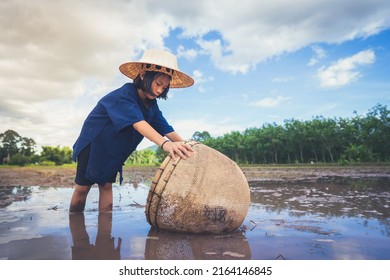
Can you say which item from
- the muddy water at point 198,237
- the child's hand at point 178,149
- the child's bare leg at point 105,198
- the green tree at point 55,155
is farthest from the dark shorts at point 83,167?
the green tree at point 55,155

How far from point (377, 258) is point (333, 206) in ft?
7.29

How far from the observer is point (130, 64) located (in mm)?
3078

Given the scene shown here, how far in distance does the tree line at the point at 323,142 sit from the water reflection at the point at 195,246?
112 ft

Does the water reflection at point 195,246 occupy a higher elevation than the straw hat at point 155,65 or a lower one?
lower

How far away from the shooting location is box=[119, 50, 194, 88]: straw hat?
2.83 m

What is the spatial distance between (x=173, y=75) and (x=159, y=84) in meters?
0.38

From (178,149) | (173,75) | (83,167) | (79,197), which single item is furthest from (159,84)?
(79,197)

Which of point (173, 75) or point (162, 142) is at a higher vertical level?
point (173, 75)

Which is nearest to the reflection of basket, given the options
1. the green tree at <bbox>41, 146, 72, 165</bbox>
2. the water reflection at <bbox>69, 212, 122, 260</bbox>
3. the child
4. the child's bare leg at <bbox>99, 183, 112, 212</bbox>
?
the child

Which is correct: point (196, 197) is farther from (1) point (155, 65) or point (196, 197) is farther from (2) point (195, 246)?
(1) point (155, 65)

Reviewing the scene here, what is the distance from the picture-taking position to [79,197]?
361 centimetres

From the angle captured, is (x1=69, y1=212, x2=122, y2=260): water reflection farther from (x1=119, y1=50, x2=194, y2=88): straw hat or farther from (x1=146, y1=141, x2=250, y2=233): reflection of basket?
(x1=119, y1=50, x2=194, y2=88): straw hat

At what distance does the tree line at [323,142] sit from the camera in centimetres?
3859

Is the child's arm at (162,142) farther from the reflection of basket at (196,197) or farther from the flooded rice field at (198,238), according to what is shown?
the flooded rice field at (198,238)
